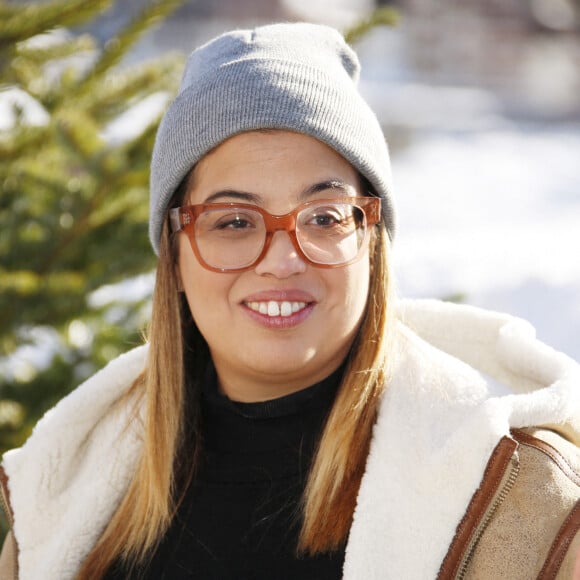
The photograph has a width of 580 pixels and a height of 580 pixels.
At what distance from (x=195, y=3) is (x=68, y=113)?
1829 cm

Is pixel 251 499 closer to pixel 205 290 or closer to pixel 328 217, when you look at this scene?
pixel 205 290

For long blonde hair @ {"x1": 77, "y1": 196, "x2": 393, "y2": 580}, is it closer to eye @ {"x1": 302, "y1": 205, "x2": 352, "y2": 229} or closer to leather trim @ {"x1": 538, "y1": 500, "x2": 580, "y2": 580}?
eye @ {"x1": 302, "y1": 205, "x2": 352, "y2": 229}

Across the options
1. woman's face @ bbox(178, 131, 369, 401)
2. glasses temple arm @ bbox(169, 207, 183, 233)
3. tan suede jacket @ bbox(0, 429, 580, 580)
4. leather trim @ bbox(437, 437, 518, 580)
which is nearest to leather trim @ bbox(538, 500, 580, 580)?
tan suede jacket @ bbox(0, 429, 580, 580)

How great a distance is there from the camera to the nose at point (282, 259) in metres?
2.00

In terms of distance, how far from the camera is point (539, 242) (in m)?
7.70

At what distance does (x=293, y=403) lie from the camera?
2.17 meters

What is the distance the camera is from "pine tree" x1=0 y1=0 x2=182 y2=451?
2.80m

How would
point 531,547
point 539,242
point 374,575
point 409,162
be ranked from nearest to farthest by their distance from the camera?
point 531,547, point 374,575, point 539,242, point 409,162

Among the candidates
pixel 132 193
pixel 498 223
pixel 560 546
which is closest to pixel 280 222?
pixel 560 546

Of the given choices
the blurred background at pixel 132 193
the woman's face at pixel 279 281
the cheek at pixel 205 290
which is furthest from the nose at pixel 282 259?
the blurred background at pixel 132 193

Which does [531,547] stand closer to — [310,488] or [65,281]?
[310,488]

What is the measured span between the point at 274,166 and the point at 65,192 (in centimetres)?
118

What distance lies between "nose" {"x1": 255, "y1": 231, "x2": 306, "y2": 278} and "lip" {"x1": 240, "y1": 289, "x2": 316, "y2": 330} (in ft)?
0.14

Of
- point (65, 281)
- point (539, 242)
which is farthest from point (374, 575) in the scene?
point (539, 242)
